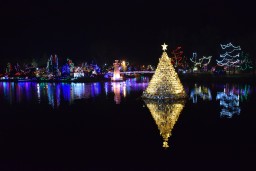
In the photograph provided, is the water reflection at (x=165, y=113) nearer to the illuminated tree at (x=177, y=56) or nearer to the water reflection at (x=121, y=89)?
the water reflection at (x=121, y=89)

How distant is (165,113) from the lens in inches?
489

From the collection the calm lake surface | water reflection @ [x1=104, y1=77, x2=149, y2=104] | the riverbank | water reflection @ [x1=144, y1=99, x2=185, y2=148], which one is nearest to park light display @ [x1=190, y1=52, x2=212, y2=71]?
the riverbank

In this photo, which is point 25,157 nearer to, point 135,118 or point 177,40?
point 135,118

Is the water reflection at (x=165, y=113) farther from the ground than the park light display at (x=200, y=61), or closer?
closer

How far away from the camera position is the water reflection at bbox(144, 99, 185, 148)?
369 inches

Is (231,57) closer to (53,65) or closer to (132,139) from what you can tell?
(53,65)

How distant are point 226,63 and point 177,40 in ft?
58.3

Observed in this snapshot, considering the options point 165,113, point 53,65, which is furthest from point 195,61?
point 165,113

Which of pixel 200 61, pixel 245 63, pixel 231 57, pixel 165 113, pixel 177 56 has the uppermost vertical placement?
pixel 177 56

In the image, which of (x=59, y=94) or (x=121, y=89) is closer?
(x=59, y=94)

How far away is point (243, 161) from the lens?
666 cm

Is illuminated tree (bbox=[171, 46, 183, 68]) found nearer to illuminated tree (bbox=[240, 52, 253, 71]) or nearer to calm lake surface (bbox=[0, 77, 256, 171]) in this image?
illuminated tree (bbox=[240, 52, 253, 71])

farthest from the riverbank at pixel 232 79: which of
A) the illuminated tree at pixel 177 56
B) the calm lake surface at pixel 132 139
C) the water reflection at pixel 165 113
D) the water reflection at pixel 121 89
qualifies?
the calm lake surface at pixel 132 139

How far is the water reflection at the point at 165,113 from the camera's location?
369 inches
